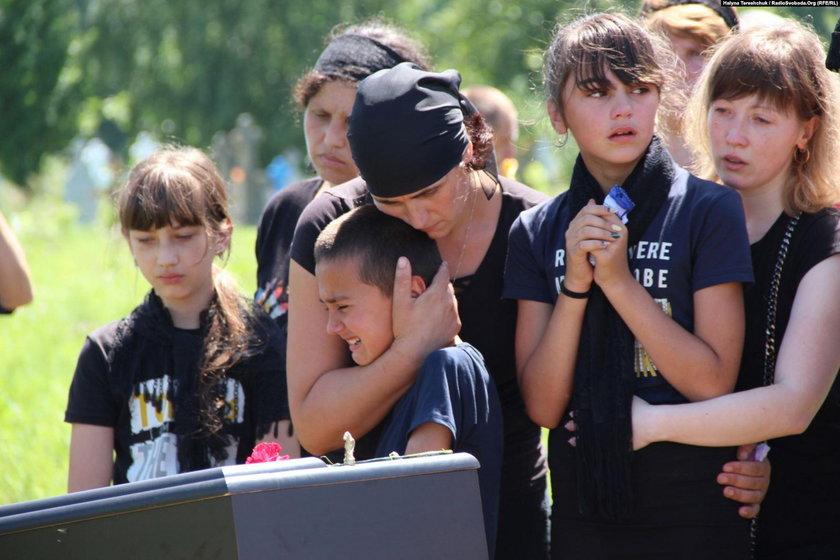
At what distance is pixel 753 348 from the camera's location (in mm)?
2602

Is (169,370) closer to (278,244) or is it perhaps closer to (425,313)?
(278,244)

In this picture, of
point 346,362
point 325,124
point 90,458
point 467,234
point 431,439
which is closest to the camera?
point 431,439

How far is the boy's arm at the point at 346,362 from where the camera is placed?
250 cm

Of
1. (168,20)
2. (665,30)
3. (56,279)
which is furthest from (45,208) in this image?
(665,30)

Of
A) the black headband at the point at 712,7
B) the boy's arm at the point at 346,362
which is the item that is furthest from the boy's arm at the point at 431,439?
the black headband at the point at 712,7

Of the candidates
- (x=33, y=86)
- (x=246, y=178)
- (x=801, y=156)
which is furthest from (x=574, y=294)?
(x=33, y=86)

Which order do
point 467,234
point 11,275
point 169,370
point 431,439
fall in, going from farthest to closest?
point 11,275, point 169,370, point 467,234, point 431,439

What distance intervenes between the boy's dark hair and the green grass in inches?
59.6

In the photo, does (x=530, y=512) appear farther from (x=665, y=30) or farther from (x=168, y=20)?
(x=168, y=20)

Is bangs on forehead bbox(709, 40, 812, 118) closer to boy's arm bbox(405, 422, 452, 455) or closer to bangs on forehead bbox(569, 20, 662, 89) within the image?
bangs on forehead bbox(569, 20, 662, 89)

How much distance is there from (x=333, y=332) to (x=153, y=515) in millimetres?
979

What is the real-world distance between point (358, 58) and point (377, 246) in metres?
1.06

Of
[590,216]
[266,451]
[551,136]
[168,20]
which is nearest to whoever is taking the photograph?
[266,451]

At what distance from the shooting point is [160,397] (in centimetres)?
324
